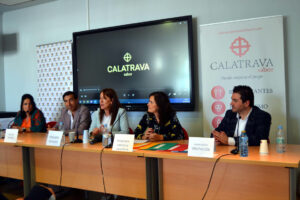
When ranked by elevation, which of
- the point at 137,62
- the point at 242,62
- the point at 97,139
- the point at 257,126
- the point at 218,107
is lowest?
the point at 97,139

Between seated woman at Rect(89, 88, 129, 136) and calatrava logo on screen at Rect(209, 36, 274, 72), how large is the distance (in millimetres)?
1247

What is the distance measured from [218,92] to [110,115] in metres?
1.29

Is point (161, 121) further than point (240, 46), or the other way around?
point (240, 46)

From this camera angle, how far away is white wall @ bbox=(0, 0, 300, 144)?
2977 millimetres

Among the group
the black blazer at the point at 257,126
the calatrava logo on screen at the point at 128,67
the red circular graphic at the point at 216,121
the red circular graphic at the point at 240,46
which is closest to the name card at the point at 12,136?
the calatrava logo on screen at the point at 128,67

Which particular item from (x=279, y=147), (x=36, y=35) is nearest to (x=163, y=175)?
(x=279, y=147)

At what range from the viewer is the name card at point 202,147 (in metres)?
1.80

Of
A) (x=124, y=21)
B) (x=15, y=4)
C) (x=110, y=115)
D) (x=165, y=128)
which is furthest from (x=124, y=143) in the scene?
(x=15, y=4)

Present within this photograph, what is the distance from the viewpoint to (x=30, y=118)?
3699mm

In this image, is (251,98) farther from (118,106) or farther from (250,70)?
(118,106)

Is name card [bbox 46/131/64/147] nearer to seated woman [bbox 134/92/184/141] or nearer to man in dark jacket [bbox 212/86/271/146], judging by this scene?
seated woman [bbox 134/92/184/141]

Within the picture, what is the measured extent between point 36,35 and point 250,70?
3523mm

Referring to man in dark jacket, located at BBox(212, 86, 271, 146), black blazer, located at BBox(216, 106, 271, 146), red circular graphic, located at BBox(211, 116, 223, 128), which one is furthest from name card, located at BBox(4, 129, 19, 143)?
red circular graphic, located at BBox(211, 116, 223, 128)

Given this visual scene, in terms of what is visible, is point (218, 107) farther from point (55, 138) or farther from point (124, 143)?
point (55, 138)
